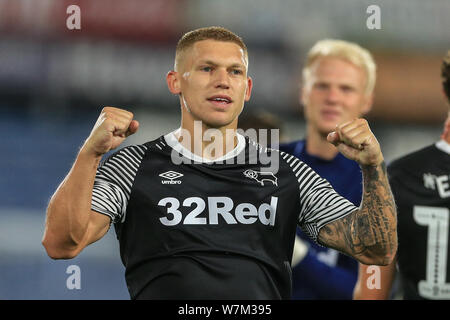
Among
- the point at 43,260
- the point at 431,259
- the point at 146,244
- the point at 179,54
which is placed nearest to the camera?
the point at 146,244

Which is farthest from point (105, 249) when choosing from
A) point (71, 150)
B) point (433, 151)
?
point (433, 151)

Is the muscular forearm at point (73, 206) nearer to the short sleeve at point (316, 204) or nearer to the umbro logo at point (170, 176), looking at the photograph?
the umbro logo at point (170, 176)

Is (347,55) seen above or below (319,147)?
above

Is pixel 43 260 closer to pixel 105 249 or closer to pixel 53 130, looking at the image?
pixel 105 249

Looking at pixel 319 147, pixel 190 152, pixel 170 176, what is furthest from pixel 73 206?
pixel 319 147

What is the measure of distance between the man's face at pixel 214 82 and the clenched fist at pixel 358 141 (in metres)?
0.44

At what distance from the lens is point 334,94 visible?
506cm

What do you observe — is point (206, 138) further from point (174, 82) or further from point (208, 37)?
point (208, 37)

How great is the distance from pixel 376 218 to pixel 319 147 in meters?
2.16

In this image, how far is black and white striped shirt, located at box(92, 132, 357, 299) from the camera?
2.96 meters

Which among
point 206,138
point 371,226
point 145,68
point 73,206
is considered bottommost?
point 145,68

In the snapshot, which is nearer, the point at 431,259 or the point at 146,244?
the point at 146,244

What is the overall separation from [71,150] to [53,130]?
1.52 feet

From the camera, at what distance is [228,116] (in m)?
3.13
